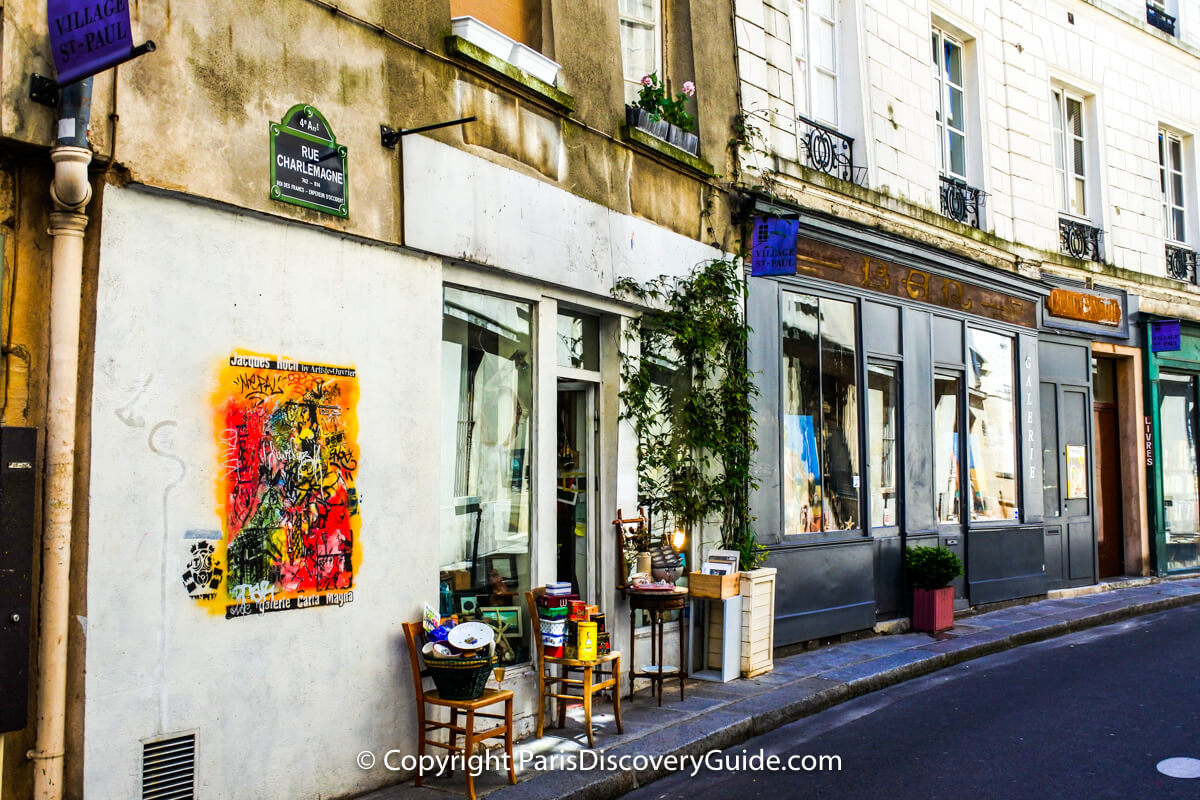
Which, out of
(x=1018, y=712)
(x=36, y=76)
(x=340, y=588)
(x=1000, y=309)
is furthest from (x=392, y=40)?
(x=1000, y=309)

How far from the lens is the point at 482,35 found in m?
6.65

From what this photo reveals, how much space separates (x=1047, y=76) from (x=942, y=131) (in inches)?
98.5

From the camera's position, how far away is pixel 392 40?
5.92m

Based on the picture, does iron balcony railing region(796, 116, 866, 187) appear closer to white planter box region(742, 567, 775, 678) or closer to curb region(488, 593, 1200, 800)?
white planter box region(742, 567, 775, 678)

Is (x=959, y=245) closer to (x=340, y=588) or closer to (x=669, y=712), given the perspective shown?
(x=669, y=712)

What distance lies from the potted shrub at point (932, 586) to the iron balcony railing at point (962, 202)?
403cm

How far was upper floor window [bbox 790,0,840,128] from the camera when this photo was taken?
414 inches

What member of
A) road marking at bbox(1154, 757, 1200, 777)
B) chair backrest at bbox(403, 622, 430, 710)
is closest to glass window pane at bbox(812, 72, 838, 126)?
road marking at bbox(1154, 757, 1200, 777)

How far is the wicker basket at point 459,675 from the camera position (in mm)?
5457

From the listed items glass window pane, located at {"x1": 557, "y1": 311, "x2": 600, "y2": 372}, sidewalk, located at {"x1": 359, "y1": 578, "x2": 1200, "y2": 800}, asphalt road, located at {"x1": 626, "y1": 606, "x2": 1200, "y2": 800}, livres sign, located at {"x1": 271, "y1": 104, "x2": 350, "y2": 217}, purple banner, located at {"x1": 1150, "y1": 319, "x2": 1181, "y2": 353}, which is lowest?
asphalt road, located at {"x1": 626, "y1": 606, "x2": 1200, "y2": 800}

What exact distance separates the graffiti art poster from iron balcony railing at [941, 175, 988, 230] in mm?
8788

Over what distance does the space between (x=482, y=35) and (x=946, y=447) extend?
749 centimetres

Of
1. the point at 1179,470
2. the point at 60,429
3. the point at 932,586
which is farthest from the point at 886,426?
the point at 60,429

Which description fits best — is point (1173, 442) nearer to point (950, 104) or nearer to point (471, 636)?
point (950, 104)
